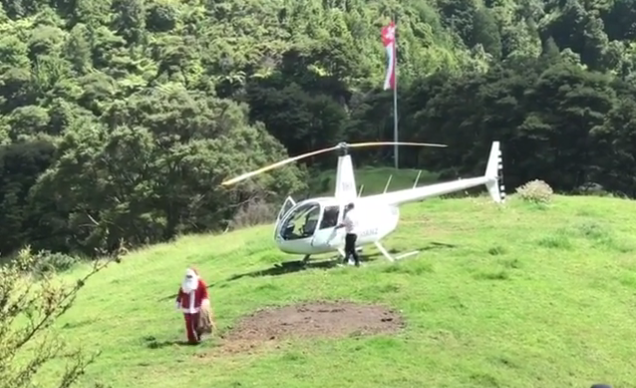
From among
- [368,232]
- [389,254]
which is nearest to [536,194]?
[389,254]

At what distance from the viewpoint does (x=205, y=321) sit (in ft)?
45.8

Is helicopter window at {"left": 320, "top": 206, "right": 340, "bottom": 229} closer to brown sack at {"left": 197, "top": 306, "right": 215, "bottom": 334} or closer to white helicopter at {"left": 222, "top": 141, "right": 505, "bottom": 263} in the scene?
A: white helicopter at {"left": 222, "top": 141, "right": 505, "bottom": 263}

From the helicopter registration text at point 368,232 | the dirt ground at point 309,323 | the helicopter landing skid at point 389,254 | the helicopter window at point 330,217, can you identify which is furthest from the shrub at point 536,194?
the dirt ground at point 309,323

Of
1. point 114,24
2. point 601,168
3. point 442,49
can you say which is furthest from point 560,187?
point 114,24

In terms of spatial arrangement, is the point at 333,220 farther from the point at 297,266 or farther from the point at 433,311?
the point at 433,311

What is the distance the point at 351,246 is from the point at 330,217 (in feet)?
2.08

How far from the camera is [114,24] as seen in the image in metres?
90.1

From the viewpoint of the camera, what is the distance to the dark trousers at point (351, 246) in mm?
17141

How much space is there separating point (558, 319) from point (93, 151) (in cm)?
2907

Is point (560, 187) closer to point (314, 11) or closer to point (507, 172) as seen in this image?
point (507, 172)

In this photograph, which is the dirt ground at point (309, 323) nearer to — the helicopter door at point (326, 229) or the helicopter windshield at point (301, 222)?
the helicopter door at point (326, 229)

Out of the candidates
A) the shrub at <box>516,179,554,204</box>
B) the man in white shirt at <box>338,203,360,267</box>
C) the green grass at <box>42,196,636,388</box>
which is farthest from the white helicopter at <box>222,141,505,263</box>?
the shrub at <box>516,179,554,204</box>

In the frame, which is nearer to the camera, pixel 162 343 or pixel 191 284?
pixel 191 284

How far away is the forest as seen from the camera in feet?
130
